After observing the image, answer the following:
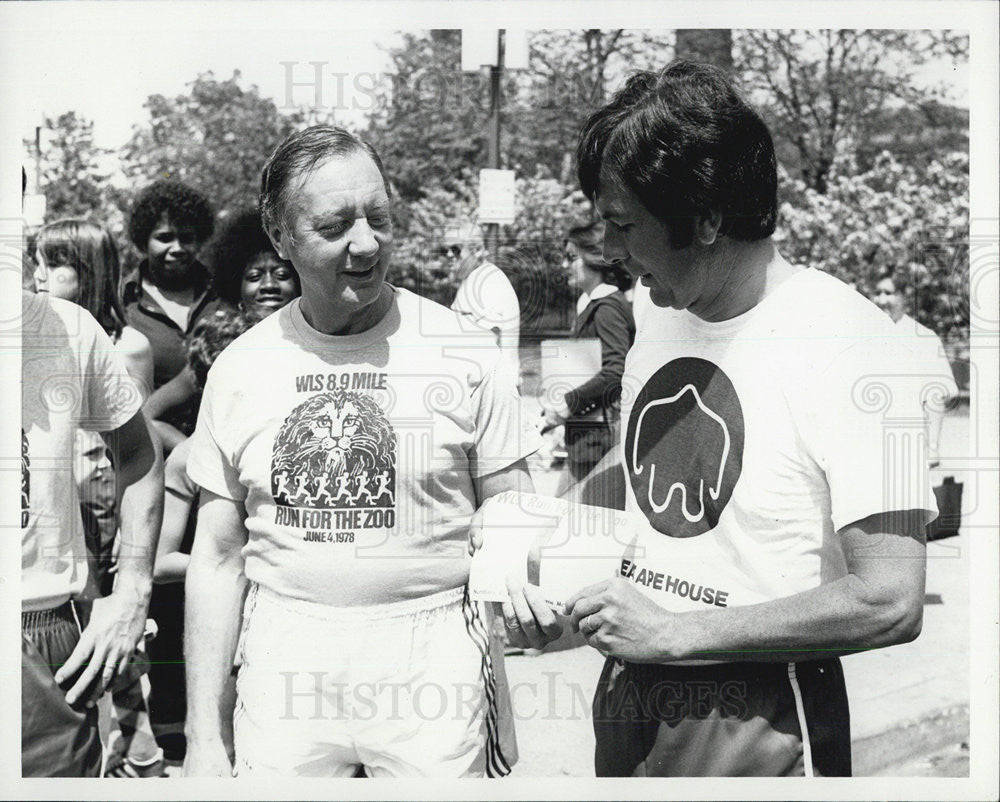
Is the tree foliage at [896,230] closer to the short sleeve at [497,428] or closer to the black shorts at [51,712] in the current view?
the short sleeve at [497,428]

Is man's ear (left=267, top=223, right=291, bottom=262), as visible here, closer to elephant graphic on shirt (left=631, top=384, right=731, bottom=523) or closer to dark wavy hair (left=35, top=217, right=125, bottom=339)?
dark wavy hair (left=35, top=217, right=125, bottom=339)

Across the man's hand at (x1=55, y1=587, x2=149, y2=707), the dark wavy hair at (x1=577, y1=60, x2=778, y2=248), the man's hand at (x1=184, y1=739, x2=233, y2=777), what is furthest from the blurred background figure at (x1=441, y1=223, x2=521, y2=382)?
the man's hand at (x1=184, y1=739, x2=233, y2=777)

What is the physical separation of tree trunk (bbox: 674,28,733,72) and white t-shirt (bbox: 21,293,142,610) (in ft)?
5.95

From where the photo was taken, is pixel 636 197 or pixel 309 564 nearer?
pixel 636 197

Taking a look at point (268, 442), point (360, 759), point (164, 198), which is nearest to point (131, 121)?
point (164, 198)

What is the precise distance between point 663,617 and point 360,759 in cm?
93

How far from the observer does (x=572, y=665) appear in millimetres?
2895

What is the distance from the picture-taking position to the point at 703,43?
115 inches

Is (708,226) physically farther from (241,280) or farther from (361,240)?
(241,280)

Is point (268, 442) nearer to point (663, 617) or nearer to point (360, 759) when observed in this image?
point (360, 759)

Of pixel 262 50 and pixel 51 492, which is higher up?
pixel 262 50

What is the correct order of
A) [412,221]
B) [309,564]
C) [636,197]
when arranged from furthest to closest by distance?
1. [412,221]
2. [309,564]
3. [636,197]

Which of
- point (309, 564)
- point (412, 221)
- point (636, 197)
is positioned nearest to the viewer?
point (636, 197)

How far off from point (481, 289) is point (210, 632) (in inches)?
47.0
